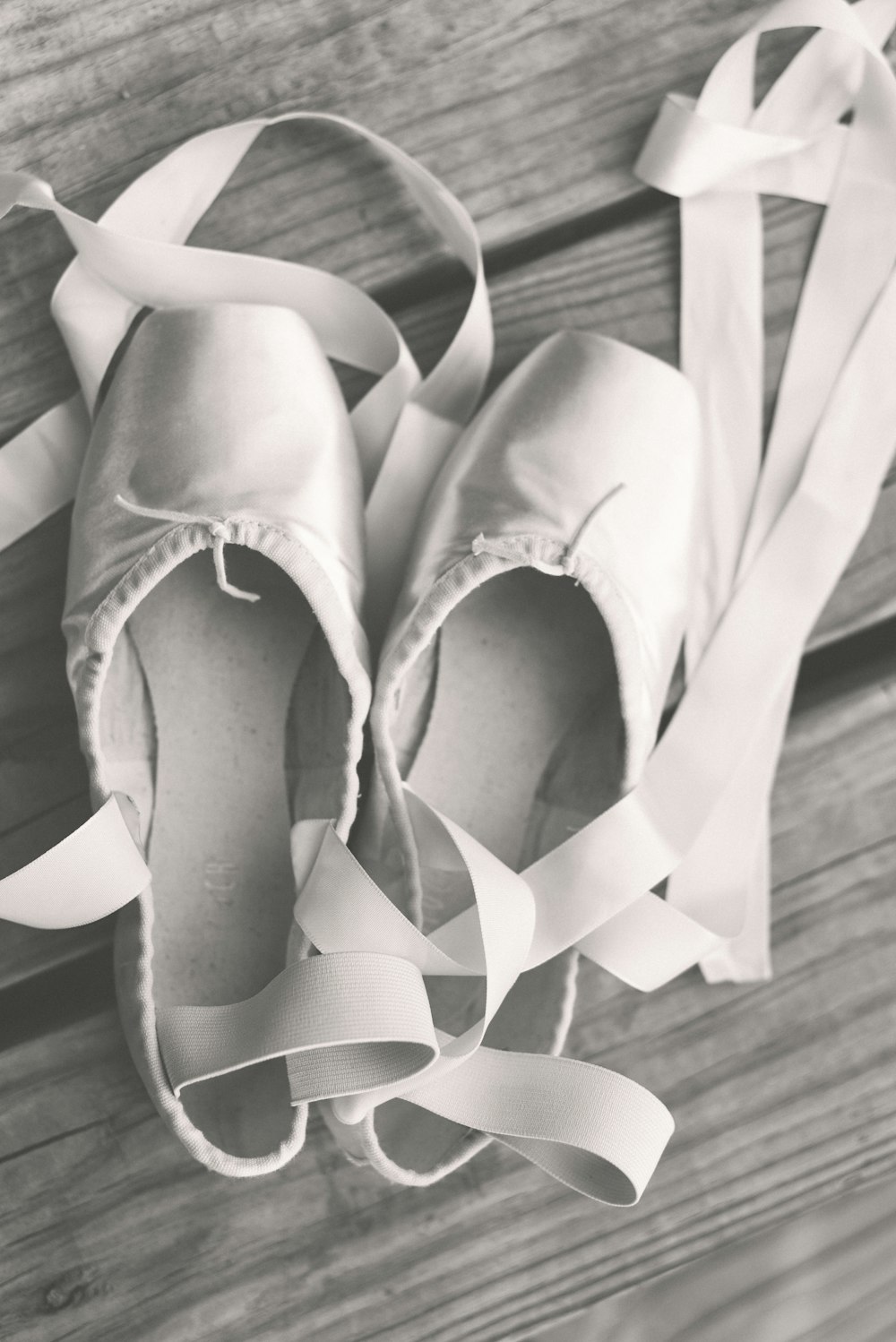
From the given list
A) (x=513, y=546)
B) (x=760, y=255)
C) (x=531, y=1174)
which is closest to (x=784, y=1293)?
(x=531, y=1174)

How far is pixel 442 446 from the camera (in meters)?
0.72

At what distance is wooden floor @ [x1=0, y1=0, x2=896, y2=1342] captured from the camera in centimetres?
67

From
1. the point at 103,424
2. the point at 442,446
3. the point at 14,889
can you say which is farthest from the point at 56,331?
the point at 14,889

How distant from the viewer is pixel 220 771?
67 cm

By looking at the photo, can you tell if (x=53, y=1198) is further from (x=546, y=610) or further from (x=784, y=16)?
(x=784, y=16)

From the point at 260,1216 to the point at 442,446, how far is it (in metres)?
0.45

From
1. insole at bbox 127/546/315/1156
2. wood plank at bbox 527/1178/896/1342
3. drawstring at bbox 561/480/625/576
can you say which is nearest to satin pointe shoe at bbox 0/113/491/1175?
insole at bbox 127/546/315/1156

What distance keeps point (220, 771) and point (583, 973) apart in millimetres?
240

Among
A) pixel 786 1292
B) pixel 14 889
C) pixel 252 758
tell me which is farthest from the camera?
pixel 786 1292

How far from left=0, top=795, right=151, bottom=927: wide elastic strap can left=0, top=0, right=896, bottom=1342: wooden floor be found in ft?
0.31

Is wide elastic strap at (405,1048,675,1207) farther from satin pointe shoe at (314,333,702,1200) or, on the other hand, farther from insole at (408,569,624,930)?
insole at (408,569,624,930)

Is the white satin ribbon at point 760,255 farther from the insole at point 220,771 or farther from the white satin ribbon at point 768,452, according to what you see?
the insole at point 220,771

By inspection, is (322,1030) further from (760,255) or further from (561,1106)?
(760,255)

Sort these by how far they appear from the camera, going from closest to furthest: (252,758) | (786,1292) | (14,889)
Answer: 1. (14,889)
2. (252,758)
3. (786,1292)
